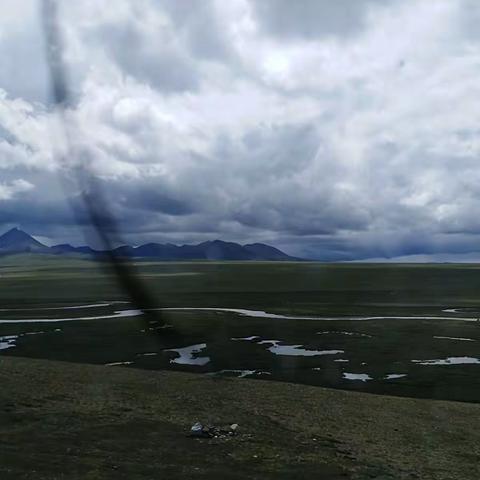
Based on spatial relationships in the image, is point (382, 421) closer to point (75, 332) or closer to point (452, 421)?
point (452, 421)

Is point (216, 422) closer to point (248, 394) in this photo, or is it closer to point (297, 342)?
point (248, 394)

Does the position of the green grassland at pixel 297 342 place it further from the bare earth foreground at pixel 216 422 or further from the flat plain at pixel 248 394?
the bare earth foreground at pixel 216 422

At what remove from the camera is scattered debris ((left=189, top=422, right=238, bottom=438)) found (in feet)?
68.7

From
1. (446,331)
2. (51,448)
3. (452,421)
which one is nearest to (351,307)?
(446,331)

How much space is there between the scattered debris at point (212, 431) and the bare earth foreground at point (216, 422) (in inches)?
13.8

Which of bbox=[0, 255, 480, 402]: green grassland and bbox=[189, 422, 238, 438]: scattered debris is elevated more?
bbox=[189, 422, 238, 438]: scattered debris

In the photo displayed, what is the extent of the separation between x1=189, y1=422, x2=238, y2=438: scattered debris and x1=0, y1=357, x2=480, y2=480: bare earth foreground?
0.35 metres

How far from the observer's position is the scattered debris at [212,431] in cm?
2094

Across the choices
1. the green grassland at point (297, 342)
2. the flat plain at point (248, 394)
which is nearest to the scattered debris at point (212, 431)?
the flat plain at point (248, 394)

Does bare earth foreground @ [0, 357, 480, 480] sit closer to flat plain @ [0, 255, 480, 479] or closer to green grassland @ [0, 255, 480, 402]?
flat plain @ [0, 255, 480, 479]

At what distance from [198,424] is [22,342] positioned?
36.8 metres

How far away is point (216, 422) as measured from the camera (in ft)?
77.0

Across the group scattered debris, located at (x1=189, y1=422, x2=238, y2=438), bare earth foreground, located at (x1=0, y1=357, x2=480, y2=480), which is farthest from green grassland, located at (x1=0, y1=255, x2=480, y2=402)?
scattered debris, located at (x1=189, y1=422, x2=238, y2=438)

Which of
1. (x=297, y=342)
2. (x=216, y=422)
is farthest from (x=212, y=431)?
(x=297, y=342)
